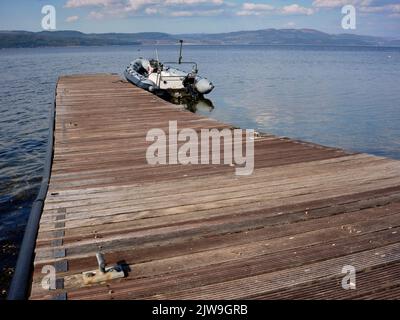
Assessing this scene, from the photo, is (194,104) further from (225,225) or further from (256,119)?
(225,225)

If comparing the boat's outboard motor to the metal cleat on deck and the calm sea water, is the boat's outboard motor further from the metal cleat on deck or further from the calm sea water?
the metal cleat on deck

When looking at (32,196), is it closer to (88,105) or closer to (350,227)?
(88,105)

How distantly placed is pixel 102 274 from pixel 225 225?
54.2 inches

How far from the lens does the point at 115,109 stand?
1220 centimetres

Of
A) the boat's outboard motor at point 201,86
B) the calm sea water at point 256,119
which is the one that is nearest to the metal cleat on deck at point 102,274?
the calm sea water at point 256,119

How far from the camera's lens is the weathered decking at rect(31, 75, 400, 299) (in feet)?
10.3

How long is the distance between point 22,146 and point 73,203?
9.14m

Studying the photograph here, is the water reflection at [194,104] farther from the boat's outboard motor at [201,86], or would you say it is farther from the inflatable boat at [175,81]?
the boat's outboard motor at [201,86]

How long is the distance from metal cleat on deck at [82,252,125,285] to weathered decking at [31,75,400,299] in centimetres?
6

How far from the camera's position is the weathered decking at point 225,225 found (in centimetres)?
315

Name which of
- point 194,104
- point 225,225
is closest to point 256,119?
point 194,104

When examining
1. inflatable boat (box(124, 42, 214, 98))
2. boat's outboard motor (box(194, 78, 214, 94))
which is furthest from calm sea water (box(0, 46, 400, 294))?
inflatable boat (box(124, 42, 214, 98))

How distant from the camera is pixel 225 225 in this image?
415 centimetres

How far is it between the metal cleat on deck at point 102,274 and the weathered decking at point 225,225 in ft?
0.19
